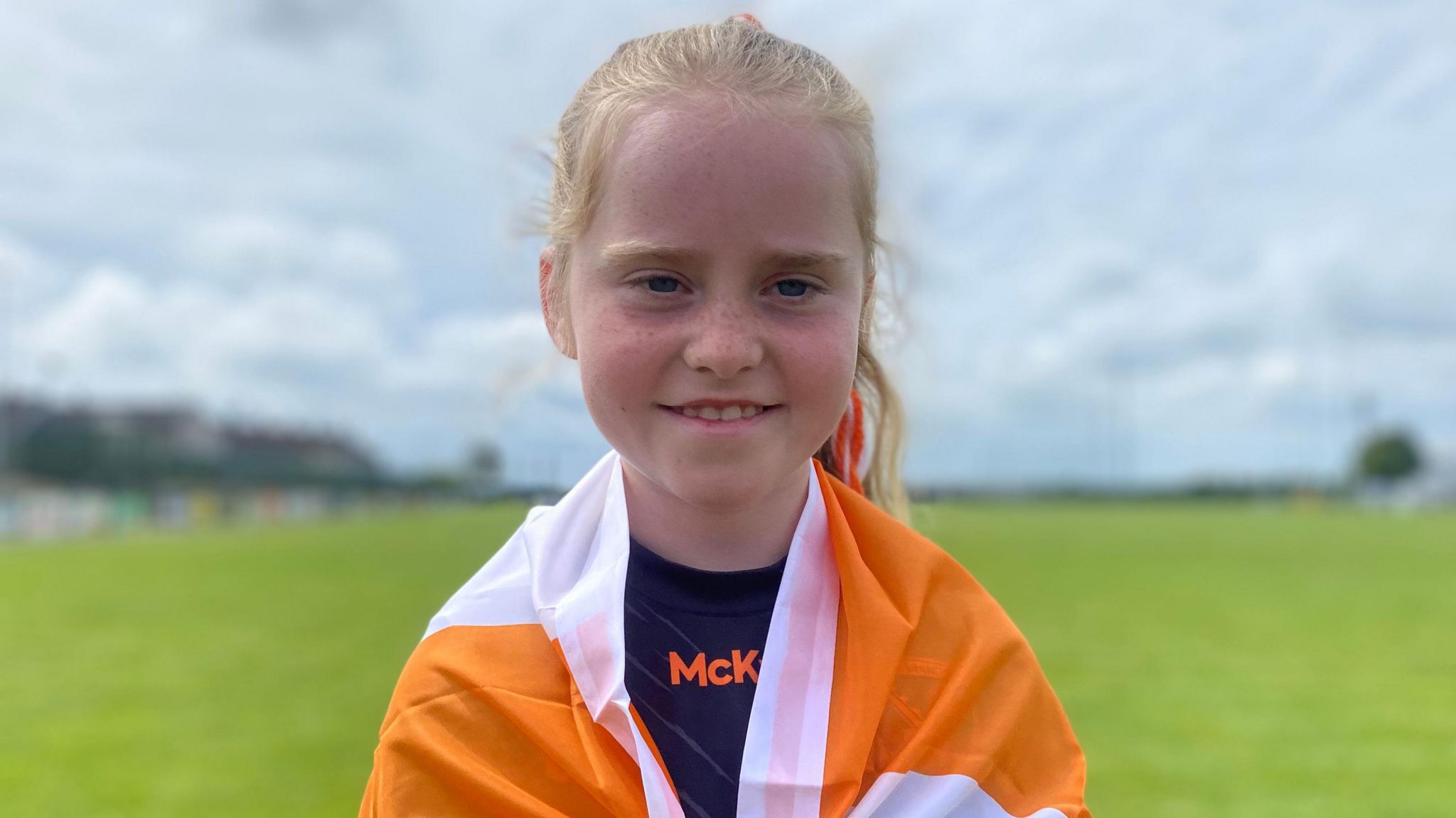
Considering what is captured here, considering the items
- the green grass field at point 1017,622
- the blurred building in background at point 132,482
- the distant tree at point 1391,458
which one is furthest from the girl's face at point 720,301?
the distant tree at point 1391,458

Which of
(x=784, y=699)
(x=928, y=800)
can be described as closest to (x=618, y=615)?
(x=784, y=699)

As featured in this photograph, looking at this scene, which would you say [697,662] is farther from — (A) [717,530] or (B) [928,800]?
(B) [928,800]

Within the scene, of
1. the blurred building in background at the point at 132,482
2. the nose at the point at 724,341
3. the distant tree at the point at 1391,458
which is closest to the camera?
the nose at the point at 724,341

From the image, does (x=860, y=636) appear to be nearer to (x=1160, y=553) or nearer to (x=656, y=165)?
(x=656, y=165)

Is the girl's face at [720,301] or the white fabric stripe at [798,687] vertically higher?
the girl's face at [720,301]

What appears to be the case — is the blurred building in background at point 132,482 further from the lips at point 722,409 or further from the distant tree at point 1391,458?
the distant tree at point 1391,458

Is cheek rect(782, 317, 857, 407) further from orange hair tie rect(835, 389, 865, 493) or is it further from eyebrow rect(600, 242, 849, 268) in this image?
orange hair tie rect(835, 389, 865, 493)

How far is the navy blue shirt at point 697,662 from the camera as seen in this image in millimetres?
1421

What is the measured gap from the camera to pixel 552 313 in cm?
161

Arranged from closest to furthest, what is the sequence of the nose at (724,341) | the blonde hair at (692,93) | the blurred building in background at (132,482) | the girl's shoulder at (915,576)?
the nose at (724,341), the blonde hair at (692,93), the girl's shoulder at (915,576), the blurred building in background at (132,482)

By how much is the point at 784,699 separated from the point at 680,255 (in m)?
0.61

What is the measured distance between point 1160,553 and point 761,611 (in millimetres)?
25491

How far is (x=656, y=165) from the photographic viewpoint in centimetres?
134

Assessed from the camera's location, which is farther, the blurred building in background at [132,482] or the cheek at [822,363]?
the blurred building in background at [132,482]
